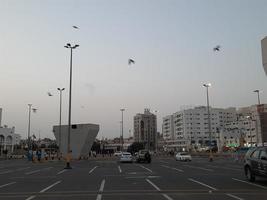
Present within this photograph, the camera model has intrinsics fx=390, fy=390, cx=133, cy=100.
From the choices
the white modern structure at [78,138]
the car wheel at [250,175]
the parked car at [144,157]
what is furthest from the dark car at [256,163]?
the white modern structure at [78,138]

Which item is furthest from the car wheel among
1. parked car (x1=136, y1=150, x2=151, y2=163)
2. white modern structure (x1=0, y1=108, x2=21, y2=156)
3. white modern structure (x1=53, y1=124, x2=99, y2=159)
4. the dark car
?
white modern structure (x1=0, y1=108, x2=21, y2=156)

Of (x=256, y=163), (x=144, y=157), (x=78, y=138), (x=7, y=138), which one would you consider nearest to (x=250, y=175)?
(x=256, y=163)

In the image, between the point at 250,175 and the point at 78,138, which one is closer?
the point at 250,175

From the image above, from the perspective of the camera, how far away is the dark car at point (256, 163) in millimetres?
17812

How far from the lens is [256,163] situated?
18.7 meters

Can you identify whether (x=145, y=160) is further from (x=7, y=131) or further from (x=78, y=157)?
(x=7, y=131)

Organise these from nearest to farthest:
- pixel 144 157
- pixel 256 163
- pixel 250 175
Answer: pixel 256 163 < pixel 250 175 < pixel 144 157

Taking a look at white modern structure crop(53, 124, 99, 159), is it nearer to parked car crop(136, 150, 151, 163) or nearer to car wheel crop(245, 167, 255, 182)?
parked car crop(136, 150, 151, 163)

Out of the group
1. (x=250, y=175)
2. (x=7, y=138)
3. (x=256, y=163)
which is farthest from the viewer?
(x=7, y=138)

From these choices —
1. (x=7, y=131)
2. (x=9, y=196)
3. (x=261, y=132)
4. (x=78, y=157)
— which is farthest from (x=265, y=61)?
(x=7, y=131)

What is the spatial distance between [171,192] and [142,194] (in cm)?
131

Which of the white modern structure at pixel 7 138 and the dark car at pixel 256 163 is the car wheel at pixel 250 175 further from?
the white modern structure at pixel 7 138

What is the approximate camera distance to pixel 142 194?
14.8 meters

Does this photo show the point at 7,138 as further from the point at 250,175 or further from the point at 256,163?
the point at 256,163
